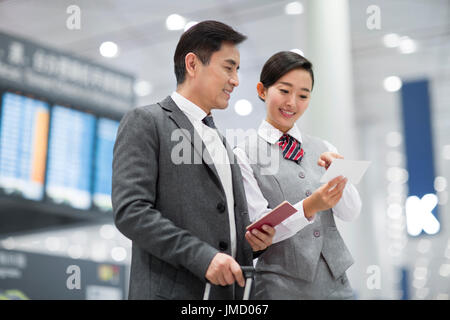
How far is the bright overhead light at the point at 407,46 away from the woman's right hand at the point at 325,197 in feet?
21.6

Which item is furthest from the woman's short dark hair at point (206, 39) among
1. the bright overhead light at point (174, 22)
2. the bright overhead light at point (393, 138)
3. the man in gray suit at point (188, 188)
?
the bright overhead light at point (393, 138)

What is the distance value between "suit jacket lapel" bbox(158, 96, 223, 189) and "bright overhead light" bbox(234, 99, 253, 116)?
264 inches

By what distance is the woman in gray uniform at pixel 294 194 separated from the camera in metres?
1.98

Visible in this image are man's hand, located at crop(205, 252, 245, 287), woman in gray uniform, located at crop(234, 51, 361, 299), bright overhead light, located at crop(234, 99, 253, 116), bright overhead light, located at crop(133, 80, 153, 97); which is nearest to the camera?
man's hand, located at crop(205, 252, 245, 287)

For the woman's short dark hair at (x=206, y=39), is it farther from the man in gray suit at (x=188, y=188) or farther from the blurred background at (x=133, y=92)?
the blurred background at (x=133, y=92)

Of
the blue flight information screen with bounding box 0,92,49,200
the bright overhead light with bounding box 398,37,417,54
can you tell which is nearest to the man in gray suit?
the blue flight information screen with bounding box 0,92,49,200

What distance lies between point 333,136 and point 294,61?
1.66m

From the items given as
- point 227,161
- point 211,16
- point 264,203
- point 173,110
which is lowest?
point 264,203

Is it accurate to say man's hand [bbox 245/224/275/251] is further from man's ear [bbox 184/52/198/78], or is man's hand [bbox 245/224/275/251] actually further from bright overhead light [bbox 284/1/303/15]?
bright overhead light [bbox 284/1/303/15]

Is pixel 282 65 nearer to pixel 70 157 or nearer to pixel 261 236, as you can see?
pixel 261 236

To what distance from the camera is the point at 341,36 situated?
12.8 ft

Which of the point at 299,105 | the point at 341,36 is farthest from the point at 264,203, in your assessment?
the point at 341,36

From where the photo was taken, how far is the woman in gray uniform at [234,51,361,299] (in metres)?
1.98
